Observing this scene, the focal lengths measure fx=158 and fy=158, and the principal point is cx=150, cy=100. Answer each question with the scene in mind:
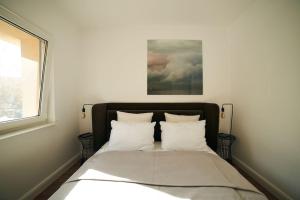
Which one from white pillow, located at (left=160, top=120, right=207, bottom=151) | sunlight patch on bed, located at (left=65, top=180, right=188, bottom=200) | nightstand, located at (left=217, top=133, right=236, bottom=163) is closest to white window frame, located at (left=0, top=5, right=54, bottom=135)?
sunlight patch on bed, located at (left=65, top=180, right=188, bottom=200)

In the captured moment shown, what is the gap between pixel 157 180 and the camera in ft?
4.24

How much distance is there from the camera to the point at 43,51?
7.18 feet

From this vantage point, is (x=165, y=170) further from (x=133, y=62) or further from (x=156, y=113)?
(x=133, y=62)

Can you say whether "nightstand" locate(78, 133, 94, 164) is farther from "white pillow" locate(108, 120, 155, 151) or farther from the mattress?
the mattress

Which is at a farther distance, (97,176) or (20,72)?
(20,72)

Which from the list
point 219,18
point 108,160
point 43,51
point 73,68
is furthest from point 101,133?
point 219,18

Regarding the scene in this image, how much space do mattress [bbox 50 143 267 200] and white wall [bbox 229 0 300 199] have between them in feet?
2.72

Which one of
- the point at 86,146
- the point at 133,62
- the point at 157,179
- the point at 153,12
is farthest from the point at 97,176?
the point at 153,12

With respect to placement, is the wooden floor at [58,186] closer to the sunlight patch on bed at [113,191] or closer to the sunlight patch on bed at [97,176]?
the sunlight patch on bed at [97,176]

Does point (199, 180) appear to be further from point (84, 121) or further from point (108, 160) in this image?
point (84, 121)

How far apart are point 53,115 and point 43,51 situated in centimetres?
90

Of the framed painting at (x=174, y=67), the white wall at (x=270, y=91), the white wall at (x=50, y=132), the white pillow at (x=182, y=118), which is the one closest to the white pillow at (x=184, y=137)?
the white pillow at (x=182, y=118)

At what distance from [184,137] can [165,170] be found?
72 cm

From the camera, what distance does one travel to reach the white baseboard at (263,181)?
1799 mm
